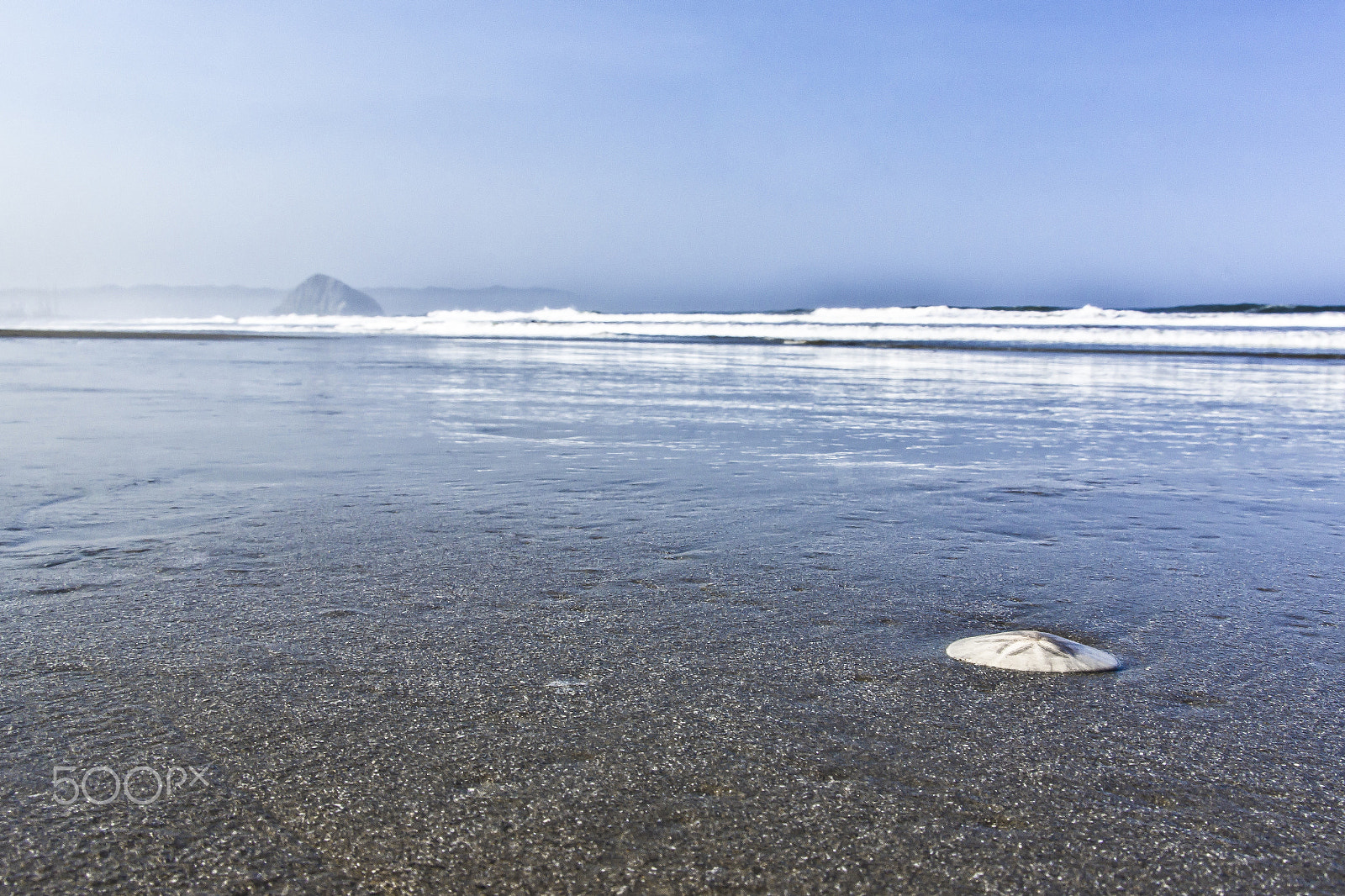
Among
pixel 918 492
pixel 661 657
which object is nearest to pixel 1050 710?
pixel 661 657

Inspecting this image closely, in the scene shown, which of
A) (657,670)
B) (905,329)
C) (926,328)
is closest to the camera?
(657,670)

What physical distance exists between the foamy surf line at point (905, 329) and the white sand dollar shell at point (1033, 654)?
24.1 metres

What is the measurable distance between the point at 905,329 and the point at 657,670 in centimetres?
3763

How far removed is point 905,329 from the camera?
3853cm

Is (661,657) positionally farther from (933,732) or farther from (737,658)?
(933,732)

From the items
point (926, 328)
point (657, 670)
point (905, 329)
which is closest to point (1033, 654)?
point (657, 670)

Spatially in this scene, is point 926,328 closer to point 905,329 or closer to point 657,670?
point 905,329

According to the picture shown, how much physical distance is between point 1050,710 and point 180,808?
6.02 ft

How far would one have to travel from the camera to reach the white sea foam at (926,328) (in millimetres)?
28969

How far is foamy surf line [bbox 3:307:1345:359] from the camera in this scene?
27.8m

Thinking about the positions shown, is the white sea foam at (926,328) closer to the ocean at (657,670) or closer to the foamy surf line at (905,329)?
the foamy surf line at (905,329)

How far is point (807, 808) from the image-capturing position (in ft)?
5.79

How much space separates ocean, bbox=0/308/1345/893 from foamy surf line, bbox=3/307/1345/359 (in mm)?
22252

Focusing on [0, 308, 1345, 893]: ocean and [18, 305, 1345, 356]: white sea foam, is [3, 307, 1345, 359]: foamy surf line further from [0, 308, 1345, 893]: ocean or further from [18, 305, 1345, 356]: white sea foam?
[0, 308, 1345, 893]: ocean
